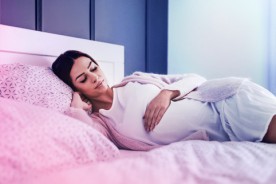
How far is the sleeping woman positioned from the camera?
1241mm

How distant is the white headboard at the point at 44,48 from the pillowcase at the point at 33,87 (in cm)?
13

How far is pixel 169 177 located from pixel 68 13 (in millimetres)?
1335

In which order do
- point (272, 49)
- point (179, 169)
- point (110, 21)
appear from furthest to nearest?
point (272, 49)
point (110, 21)
point (179, 169)

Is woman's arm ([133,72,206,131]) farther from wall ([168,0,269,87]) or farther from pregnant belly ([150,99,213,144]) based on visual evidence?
wall ([168,0,269,87])

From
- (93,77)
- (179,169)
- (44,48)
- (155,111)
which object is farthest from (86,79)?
(179,169)

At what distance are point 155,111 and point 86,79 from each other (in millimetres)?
368

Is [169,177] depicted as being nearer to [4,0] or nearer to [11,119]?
[11,119]

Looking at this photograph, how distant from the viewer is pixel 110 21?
2.09 m

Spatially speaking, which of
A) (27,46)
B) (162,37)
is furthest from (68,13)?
(162,37)

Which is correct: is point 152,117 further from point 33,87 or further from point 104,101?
point 33,87

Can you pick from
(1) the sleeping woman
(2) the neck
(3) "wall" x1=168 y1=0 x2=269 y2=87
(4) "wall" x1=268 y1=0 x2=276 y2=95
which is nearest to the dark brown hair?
(1) the sleeping woman

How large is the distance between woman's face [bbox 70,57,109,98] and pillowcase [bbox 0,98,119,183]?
0.62 m

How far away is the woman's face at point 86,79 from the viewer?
58.1 inches

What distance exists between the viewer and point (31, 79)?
124 cm
